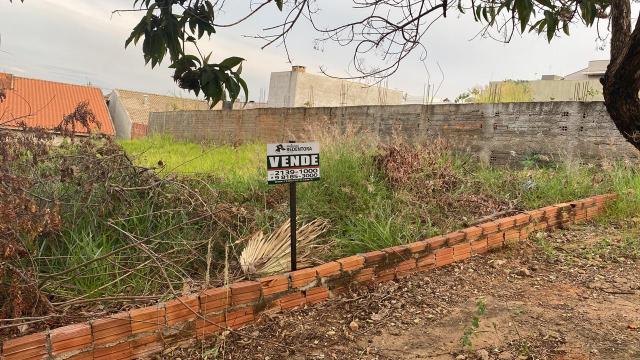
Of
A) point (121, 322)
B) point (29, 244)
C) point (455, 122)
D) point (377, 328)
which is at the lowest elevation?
point (377, 328)

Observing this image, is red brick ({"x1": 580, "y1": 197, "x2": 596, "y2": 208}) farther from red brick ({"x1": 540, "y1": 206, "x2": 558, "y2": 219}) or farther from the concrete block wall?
the concrete block wall

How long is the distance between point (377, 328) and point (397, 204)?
1736 millimetres

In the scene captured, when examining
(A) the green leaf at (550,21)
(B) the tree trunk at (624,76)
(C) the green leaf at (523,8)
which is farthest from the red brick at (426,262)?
(C) the green leaf at (523,8)

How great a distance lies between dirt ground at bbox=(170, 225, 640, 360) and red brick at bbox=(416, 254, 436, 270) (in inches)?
2.7

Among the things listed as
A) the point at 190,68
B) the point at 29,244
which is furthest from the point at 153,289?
the point at 190,68

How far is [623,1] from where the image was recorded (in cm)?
243

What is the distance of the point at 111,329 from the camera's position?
7.74 ft

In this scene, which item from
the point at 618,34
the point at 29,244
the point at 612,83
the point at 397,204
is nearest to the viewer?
the point at 612,83

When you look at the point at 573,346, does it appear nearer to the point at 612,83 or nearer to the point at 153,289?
the point at 612,83

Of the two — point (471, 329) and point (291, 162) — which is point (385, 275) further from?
point (291, 162)

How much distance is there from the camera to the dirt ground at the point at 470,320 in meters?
2.60

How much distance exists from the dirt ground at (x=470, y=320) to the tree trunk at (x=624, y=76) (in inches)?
46.2

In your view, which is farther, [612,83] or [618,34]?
[618,34]

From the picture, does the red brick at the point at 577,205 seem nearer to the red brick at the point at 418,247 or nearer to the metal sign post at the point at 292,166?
the red brick at the point at 418,247
